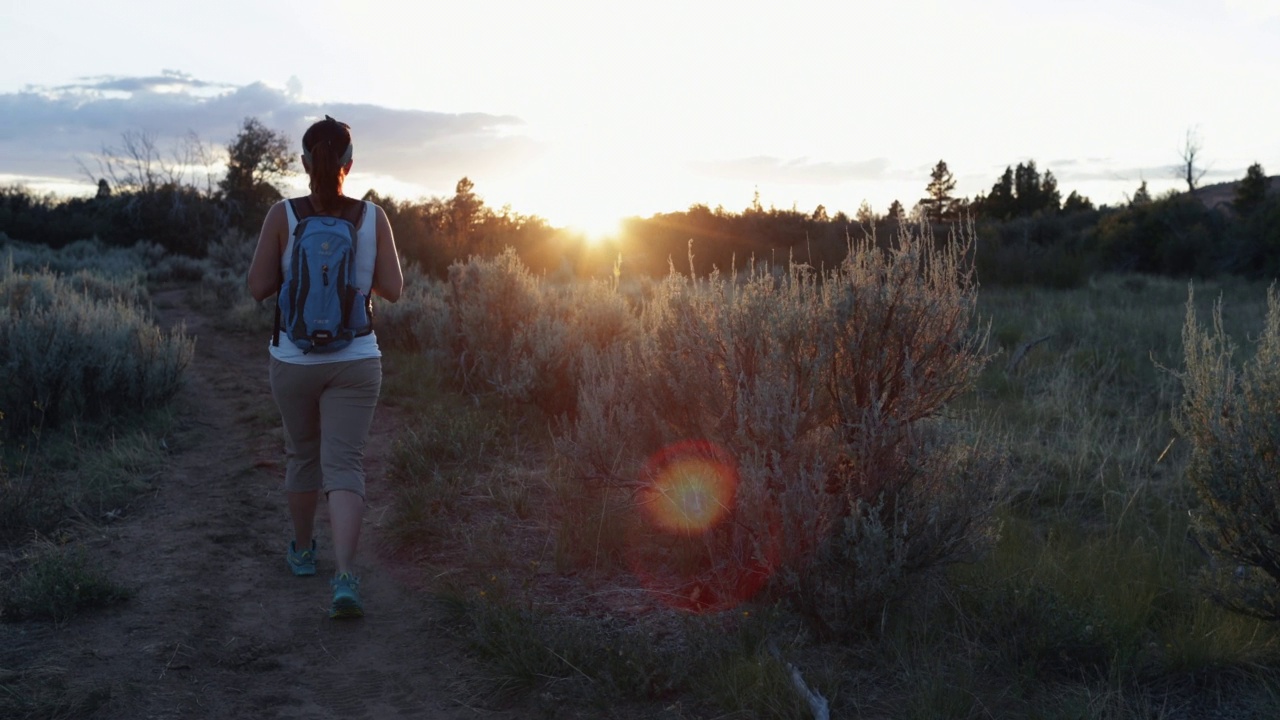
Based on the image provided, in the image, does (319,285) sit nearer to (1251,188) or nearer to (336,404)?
(336,404)

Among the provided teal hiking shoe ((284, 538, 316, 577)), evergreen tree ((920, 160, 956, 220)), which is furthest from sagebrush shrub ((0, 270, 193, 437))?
evergreen tree ((920, 160, 956, 220))

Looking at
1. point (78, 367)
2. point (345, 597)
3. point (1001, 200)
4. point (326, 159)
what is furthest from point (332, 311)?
point (1001, 200)

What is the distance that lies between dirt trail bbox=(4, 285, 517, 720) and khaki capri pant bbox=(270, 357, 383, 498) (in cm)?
65

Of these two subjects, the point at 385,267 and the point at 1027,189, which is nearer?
the point at 385,267

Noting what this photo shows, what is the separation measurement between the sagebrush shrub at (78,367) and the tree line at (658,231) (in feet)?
32.1

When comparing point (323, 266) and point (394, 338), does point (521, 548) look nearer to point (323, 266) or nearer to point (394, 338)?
point (323, 266)

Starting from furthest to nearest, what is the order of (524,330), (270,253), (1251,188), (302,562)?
(1251,188), (524,330), (302,562), (270,253)

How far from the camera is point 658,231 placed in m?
21.9

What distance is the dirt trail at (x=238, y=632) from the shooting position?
3342 mm

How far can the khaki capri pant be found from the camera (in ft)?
12.8

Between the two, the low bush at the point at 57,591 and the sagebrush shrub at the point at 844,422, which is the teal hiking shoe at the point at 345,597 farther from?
the sagebrush shrub at the point at 844,422

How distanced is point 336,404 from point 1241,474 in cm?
358

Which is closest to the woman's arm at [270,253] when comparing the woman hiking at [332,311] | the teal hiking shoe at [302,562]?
the woman hiking at [332,311]

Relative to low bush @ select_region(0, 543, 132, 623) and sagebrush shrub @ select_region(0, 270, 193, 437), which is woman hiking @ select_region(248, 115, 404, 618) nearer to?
low bush @ select_region(0, 543, 132, 623)
